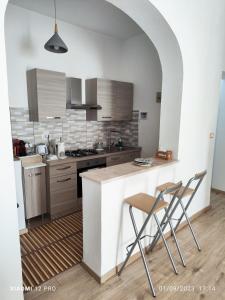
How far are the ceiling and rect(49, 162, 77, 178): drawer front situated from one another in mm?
2123

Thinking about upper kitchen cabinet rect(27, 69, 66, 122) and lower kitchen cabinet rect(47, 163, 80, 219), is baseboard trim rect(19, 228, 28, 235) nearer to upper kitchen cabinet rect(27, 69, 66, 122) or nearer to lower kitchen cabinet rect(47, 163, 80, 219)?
lower kitchen cabinet rect(47, 163, 80, 219)

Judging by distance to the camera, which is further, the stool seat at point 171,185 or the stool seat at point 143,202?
the stool seat at point 171,185

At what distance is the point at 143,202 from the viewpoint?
179 cm

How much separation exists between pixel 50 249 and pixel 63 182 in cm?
91

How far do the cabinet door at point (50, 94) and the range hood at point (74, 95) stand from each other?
1.22 ft

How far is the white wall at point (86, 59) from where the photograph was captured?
279 centimetres

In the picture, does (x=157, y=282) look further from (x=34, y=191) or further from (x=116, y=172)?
(x=34, y=191)

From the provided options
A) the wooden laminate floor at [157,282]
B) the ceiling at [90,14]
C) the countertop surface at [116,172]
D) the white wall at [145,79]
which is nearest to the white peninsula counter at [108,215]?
the countertop surface at [116,172]

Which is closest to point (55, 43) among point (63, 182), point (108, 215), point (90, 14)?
point (90, 14)

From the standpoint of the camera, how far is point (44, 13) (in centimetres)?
291

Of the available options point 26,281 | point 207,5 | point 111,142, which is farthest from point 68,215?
point 207,5

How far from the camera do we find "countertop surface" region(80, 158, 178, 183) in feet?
5.74

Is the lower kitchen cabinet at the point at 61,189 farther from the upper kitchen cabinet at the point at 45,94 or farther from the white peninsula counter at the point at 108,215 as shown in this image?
the white peninsula counter at the point at 108,215

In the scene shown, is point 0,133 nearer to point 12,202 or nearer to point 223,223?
point 12,202
